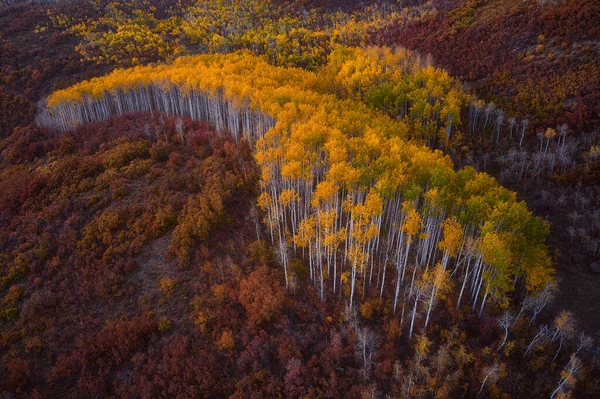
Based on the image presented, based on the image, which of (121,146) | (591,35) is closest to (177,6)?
(121,146)

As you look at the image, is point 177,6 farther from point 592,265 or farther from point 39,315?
point 592,265

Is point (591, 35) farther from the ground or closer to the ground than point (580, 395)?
farther from the ground

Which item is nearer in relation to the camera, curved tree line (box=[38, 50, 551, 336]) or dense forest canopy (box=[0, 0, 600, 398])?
dense forest canopy (box=[0, 0, 600, 398])

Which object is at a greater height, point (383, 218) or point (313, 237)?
point (313, 237)

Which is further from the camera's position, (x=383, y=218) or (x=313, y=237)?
(x=383, y=218)

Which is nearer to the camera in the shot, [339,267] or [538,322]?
[538,322]
